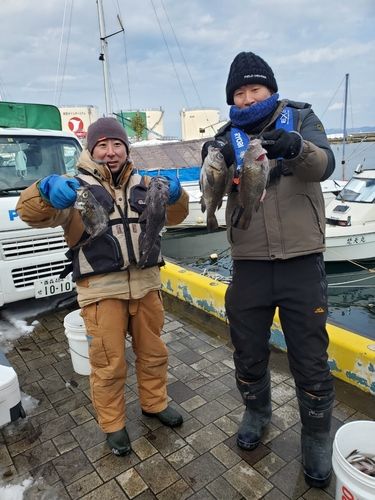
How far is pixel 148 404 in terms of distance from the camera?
3164 mm

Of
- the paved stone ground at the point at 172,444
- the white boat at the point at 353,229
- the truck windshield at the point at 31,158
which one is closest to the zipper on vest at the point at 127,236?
the paved stone ground at the point at 172,444

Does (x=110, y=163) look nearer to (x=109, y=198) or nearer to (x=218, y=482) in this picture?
(x=109, y=198)

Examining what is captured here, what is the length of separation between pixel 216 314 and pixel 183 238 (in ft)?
38.5

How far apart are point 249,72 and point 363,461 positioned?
233 cm

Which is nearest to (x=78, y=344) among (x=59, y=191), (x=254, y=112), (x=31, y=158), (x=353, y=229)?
(x=59, y=191)

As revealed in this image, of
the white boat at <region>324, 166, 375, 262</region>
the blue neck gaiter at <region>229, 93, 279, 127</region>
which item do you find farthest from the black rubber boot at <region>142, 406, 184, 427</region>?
the white boat at <region>324, 166, 375, 262</region>

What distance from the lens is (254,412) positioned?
2.90 meters

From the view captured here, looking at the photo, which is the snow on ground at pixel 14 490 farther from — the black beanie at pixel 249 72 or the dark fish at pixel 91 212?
the black beanie at pixel 249 72

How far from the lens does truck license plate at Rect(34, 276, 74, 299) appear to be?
509 cm

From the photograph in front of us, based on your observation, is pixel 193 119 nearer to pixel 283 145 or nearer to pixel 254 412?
pixel 254 412

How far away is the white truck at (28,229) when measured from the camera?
16.3ft

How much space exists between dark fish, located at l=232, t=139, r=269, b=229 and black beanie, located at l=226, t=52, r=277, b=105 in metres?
0.54

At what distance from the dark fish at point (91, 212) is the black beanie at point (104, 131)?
1.30 ft

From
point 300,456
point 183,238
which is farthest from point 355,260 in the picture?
point 300,456
